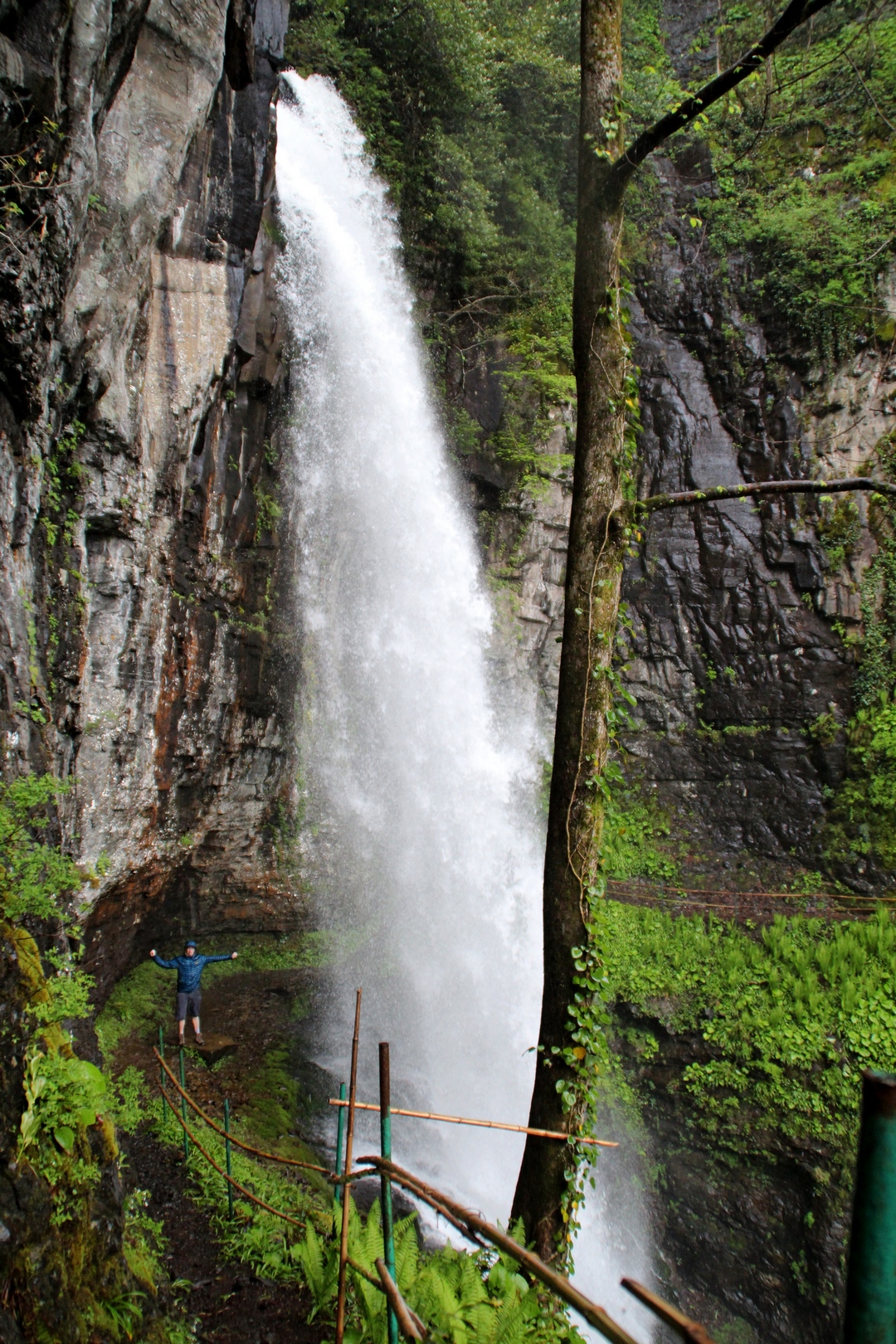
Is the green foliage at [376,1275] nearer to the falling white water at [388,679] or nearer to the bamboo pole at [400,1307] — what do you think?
the bamboo pole at [400,1307]

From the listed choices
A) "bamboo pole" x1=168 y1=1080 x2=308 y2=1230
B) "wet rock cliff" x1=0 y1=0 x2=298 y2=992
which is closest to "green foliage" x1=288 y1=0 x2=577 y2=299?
"wet rock cliff" x1=0 y1=0 x2=298 y2=992

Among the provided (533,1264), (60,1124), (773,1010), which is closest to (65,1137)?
(60,1124)

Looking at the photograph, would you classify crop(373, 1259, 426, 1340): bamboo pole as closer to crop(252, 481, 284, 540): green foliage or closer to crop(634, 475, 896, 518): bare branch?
crop(634, 475, 896, 518): bare branch

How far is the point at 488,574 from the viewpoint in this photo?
1304 cm

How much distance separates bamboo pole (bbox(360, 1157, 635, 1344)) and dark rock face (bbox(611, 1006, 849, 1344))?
654 centimetres

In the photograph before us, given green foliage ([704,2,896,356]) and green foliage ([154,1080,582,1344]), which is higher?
green foliage ([704,2,896,356])

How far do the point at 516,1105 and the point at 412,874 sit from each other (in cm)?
361

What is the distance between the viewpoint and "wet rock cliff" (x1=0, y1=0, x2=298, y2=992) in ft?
16.3

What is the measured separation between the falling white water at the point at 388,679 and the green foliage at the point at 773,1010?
6.05ft

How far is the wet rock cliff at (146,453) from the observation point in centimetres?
495

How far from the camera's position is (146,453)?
304 inches

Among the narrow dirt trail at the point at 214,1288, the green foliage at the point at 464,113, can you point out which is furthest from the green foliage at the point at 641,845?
the green foliage at the point at 464,113

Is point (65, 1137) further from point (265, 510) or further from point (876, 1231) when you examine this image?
point (265, 510)

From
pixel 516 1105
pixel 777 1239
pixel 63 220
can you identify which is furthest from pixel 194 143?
pixel 777 1239
